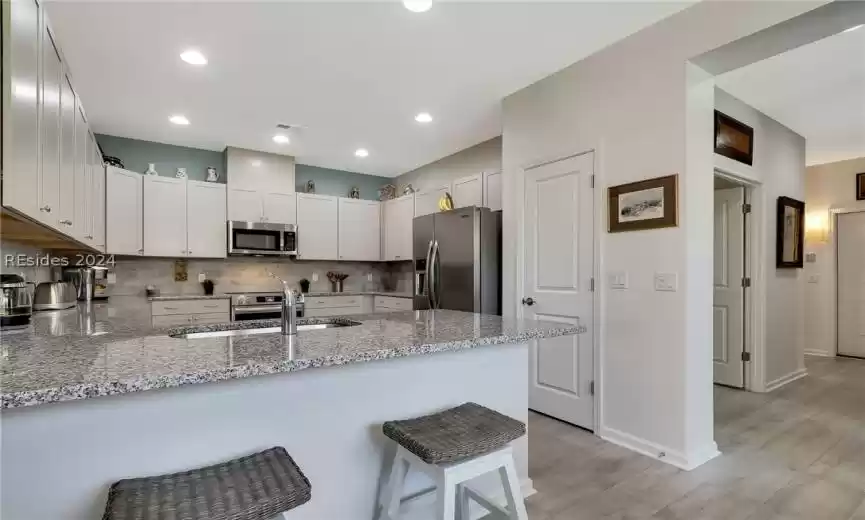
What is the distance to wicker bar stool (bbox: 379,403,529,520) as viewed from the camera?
129 cm

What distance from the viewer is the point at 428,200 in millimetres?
5121

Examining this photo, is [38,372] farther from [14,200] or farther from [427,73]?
[427,73]

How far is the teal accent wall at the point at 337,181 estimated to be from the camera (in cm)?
560

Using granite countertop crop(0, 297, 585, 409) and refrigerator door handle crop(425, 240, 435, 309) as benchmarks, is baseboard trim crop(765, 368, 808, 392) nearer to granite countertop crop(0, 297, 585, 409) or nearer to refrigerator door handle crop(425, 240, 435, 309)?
refrigerator door handle crop(425, 240, 435, 309)

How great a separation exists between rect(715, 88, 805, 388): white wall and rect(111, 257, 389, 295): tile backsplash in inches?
174

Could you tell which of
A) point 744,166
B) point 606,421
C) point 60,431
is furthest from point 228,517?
point 744,166

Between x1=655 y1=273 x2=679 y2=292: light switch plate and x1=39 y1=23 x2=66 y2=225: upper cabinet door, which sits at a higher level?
x1=39 y1=23 x2=66 y2=225: upper cabinet door

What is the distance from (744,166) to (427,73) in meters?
2.74

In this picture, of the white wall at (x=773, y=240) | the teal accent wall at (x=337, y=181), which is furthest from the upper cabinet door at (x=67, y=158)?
the white wall at (x=773, y=240)

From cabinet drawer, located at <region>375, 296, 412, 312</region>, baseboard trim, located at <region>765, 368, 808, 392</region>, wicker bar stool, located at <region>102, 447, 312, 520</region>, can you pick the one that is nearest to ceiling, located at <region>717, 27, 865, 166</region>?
baseboard trim, located at <region>765, 368, 808, 392</region>

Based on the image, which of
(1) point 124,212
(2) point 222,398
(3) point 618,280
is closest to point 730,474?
(3) point 618,280

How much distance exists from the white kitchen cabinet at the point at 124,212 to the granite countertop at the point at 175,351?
8.21 feet

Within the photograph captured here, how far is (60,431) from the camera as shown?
1.06m

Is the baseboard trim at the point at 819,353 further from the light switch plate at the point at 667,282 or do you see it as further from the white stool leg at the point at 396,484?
the white stool leg at the point at 396,484
